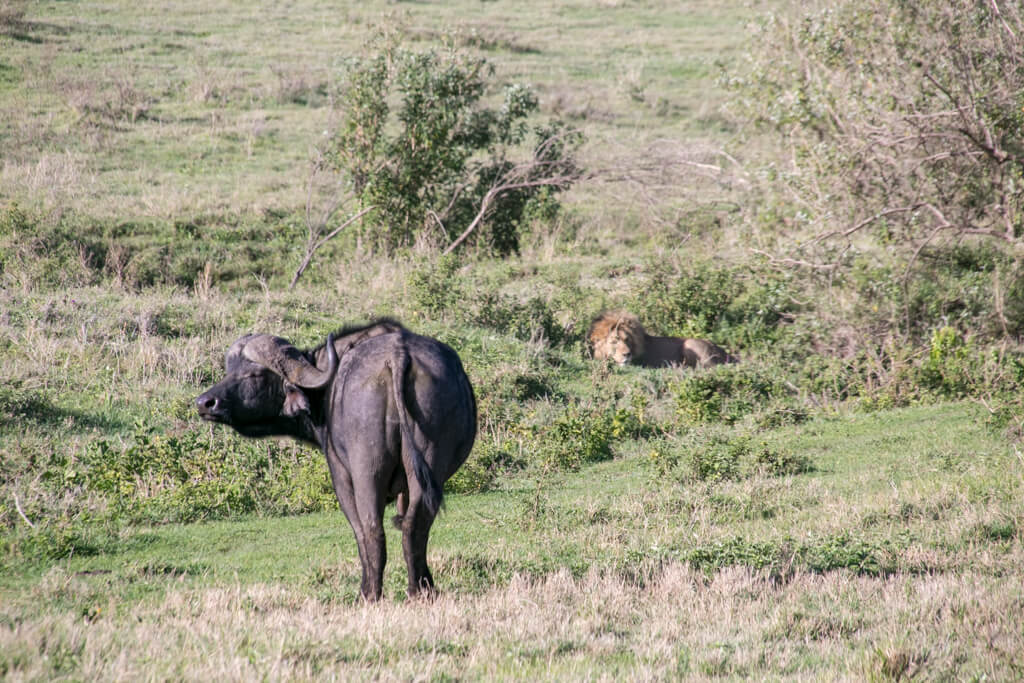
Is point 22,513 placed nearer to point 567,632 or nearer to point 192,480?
point 192,480

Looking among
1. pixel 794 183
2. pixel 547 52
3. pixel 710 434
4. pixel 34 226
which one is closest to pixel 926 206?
pixel 794 183

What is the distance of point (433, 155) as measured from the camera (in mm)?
21531

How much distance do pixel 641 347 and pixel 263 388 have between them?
33.3 ft

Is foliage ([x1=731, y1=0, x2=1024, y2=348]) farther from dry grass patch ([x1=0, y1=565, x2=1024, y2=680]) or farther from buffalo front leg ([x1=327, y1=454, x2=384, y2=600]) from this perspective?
buffalo front leg ([x1=327, y1=454, x2=384, y2=600])

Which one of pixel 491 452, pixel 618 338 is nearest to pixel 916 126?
pixel 618 338

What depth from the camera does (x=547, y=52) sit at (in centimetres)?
4184

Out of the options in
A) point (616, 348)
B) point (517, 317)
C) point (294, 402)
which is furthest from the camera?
point (517, 317)

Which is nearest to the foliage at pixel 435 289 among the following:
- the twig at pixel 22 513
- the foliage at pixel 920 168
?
the foliage at pixel 920 168

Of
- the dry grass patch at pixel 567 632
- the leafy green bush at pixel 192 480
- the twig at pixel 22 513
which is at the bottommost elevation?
the leafy green bush at pixel 192 480

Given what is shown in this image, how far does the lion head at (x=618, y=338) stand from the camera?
16500mm

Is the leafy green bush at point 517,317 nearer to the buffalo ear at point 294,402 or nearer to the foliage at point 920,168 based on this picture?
the foliage at point 920,168

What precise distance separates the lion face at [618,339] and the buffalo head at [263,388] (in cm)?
935

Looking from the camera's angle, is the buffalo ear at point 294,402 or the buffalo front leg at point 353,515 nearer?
the buffalo front leg at point 353,515

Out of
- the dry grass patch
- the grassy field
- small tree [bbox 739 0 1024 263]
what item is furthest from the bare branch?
the dry grass patch
